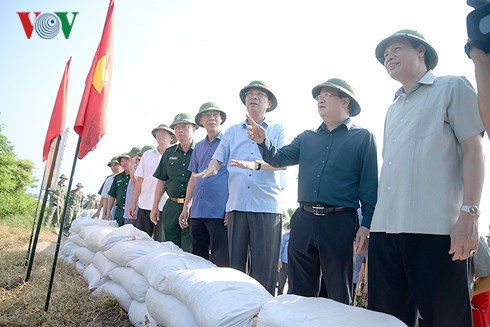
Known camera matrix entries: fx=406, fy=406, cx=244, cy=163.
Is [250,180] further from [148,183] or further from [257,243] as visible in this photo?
[148,183]

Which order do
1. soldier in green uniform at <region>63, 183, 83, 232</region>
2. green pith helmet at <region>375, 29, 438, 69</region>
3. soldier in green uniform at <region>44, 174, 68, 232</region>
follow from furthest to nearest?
1. soldier in green uniform at <region>63, 183, 83, 232</region>
2. soldier in green uniform at <region>44, 174, 68, 232</region>
3. green pith helmet at <region>375, 29, 438, 69</region>

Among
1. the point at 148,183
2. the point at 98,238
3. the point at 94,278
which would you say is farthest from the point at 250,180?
the point at 148,183

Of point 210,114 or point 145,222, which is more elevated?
point 210,114

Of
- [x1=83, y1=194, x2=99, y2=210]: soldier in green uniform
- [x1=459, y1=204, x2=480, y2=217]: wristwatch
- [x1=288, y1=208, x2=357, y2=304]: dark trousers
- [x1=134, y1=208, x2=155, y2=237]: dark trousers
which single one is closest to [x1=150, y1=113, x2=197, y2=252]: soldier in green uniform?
[x1=134, y1=208, x2=155, y2=237]: dark trousers

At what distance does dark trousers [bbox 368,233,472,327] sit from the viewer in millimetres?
1577

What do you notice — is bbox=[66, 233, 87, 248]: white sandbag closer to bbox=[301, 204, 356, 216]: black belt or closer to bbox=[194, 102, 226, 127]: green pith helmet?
bbox=[194, 102, 226, 127]: green pith helmet

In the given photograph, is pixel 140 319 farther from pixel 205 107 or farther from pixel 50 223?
pixel 50 223

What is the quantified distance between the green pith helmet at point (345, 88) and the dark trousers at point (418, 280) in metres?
0.95

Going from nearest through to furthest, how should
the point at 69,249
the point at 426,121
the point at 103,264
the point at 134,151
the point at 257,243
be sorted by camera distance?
the point at 426,121, the point at 257,243, the point at 103,264, the point at 69,249, the point at 134,151

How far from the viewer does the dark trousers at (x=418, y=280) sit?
1.58 metres

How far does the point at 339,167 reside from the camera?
7.64 ft

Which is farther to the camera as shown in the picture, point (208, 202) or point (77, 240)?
point (77, 240)

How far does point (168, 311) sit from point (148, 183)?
2.97 m

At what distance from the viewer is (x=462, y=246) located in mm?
1512
